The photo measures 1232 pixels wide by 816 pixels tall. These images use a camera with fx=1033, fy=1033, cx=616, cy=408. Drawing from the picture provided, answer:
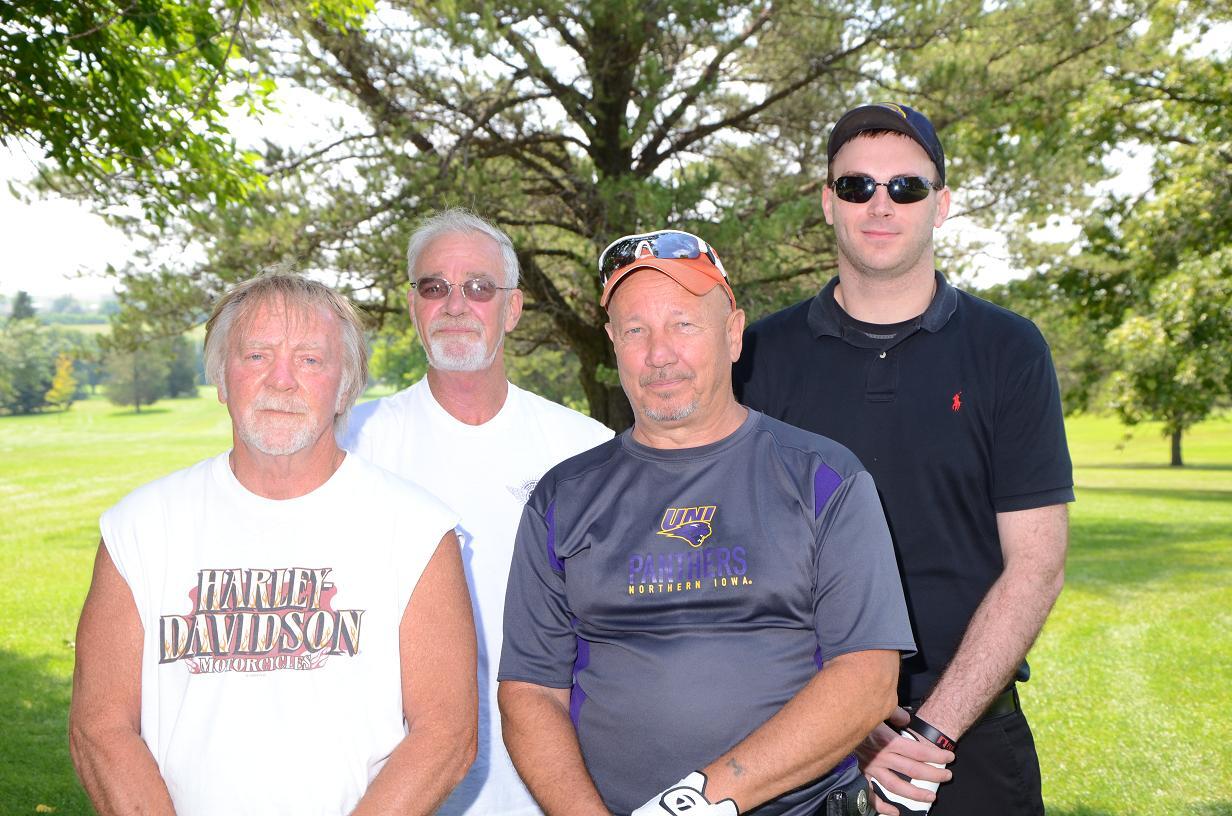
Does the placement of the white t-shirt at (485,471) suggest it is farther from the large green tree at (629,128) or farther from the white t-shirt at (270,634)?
the large green tree at (629,128)

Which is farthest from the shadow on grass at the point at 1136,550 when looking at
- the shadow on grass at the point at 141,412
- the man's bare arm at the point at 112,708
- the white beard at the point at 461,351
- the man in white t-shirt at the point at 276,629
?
the shadow on grass at the point at 141,412

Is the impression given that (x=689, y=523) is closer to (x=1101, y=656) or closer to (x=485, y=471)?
(x=485, y=471)

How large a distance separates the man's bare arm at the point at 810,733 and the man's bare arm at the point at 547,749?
0.29 m

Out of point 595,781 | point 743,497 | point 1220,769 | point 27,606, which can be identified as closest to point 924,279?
point 743,497

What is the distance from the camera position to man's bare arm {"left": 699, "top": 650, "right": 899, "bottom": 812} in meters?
2.09

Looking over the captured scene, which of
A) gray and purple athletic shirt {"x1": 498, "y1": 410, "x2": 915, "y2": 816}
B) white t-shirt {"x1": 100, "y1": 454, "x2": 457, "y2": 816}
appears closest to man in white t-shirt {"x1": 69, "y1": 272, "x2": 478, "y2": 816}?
white t-shirt {"x1": 100, "y1": 454, "x2": 457, "y2": 816}

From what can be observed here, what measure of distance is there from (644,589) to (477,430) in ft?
3.70

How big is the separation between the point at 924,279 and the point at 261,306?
174 cm

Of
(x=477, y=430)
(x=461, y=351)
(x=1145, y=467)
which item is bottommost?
(x=1145, y=467)

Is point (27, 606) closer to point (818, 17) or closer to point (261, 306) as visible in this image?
point (818, 17)

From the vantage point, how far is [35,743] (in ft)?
26.5

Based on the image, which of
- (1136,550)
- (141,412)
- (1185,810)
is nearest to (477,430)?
(1185,810)

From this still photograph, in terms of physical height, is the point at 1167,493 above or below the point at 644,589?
below

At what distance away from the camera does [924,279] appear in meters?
2.84
